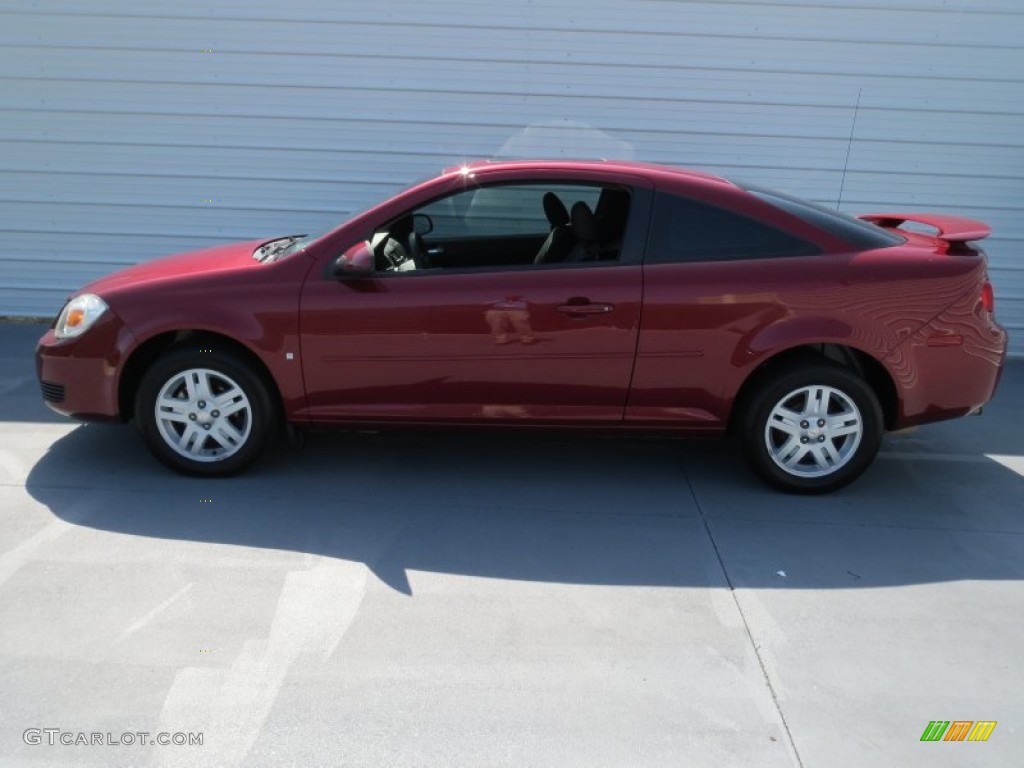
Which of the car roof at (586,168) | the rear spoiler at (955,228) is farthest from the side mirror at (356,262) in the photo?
the rear spoiler at (955,228)

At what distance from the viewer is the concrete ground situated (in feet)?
8.77

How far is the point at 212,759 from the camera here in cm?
252

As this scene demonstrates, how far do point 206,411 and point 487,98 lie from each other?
3729 millimetres

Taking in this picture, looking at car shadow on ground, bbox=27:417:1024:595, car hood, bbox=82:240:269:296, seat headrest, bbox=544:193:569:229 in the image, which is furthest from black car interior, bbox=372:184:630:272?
car shadow on ground, bbox=27:417:1024:595

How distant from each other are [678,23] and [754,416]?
3.74m

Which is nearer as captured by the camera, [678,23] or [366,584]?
[366,584]

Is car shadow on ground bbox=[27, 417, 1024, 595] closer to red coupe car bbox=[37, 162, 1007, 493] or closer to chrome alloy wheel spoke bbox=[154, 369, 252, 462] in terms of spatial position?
chrome alloy wheel spoke bbox=[154, 369, 252, 462]

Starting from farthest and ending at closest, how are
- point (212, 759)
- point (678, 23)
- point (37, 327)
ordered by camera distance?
point (37, 327)
point (678, 23)
point (212, 759)

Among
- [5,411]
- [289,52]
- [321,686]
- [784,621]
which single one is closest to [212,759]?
[321,686]

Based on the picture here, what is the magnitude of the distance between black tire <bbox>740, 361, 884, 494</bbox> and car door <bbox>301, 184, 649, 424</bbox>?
67 cm

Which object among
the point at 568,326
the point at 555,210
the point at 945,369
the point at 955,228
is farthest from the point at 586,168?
the point at 945,369

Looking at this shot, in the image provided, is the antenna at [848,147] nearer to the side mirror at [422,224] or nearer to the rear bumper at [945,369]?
the rear bumper at [945,369]

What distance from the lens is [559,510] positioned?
417 centimetres

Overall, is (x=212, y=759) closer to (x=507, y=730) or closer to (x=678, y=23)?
(x=507, y=730)
